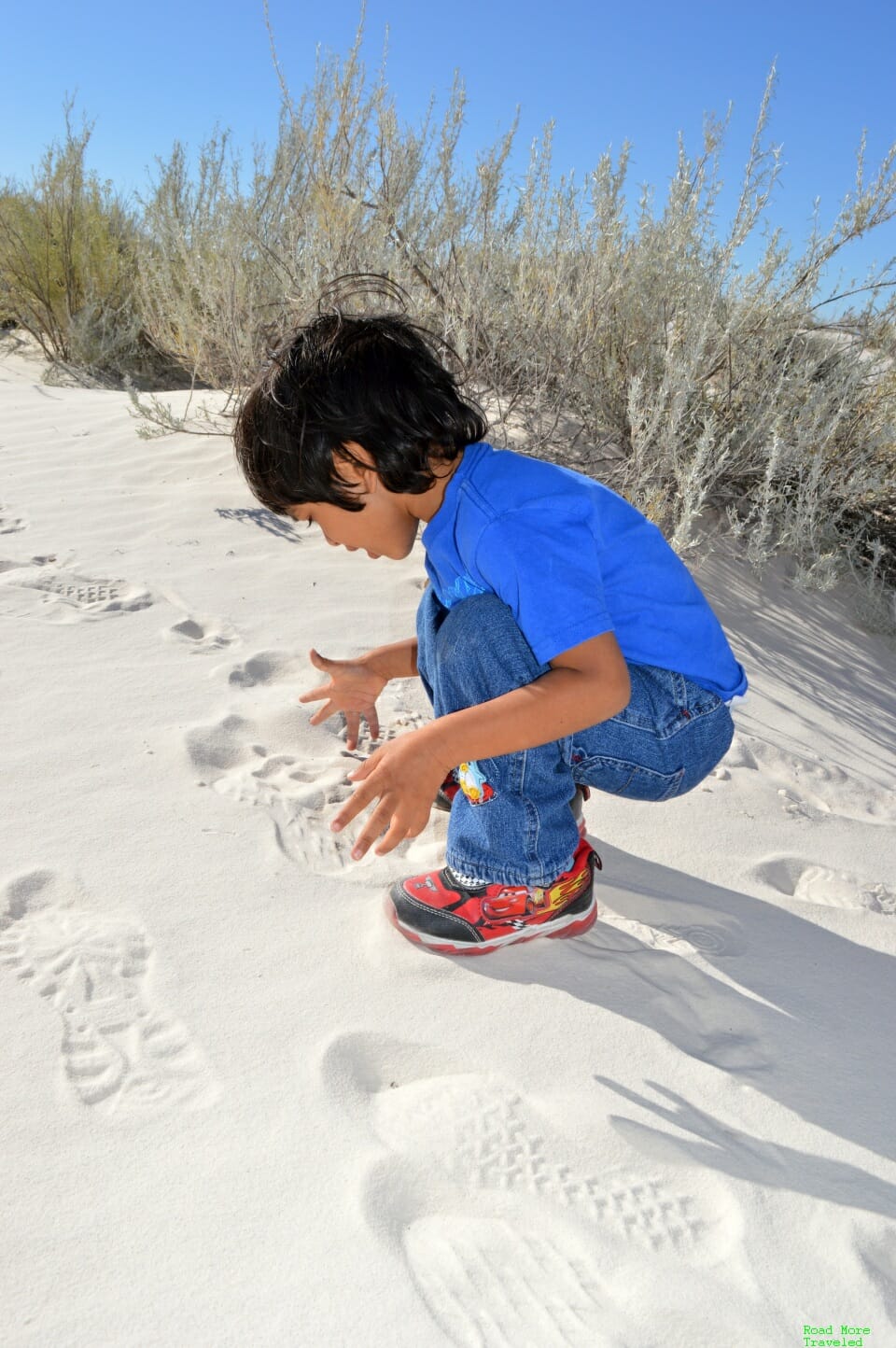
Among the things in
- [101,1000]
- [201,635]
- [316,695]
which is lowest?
[101,1000]

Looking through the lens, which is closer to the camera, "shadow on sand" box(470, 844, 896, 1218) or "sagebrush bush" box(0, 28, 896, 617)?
"shadow on sand" box(470, 844, 896, 1218)

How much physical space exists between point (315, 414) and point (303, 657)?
43.6 inches

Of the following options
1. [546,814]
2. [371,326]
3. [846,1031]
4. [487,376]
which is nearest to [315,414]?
[371,326]

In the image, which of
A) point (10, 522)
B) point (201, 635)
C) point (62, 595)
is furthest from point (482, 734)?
point (10, 522)

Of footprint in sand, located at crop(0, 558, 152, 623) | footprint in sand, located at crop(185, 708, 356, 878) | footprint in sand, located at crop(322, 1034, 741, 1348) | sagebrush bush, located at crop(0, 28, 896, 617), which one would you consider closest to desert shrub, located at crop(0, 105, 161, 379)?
sagebrush bush, located at crop(0, 28, 896, 617)

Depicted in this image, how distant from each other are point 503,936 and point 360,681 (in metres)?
0.50

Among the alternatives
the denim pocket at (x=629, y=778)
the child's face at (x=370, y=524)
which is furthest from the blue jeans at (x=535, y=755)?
the child's face at (x=370, y=524)

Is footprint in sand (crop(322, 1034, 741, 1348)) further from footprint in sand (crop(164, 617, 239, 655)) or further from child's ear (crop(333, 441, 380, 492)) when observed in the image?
footprint in sand (crop(164, 617, 239, 655))

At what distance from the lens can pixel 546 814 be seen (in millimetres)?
1545

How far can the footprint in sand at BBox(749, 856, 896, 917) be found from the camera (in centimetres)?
179

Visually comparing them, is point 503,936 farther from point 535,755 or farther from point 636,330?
point 636,330

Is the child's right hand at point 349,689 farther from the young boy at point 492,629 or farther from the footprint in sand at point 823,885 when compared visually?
the footprint in sand at point 823,885

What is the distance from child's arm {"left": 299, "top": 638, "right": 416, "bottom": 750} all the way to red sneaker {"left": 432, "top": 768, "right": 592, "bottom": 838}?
17 cm

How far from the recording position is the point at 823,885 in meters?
1.83
